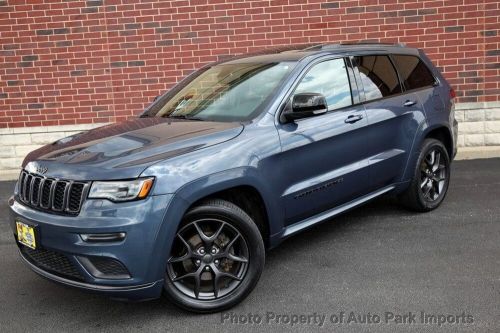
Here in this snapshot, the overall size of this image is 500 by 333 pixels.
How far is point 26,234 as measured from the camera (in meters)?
3.34

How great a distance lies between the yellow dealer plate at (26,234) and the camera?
3.26 meters

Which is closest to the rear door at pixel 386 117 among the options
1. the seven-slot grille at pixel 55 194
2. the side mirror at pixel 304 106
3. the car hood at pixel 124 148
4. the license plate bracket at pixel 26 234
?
the side mirror at pixel 304 106

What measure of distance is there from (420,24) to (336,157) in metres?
4.76

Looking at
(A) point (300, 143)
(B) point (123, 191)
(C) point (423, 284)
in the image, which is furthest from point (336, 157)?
(B) point (123, 191)

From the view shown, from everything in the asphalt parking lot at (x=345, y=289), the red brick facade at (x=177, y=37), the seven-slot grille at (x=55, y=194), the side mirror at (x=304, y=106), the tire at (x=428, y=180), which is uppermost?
the red brick facade at (x=177, y=37)

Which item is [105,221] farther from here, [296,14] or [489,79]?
[489,79]

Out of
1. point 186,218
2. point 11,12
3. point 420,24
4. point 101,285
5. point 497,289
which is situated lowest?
point 497,289

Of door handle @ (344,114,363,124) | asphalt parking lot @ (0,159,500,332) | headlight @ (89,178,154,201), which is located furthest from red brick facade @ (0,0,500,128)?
headlight @ (89,178,154,201)

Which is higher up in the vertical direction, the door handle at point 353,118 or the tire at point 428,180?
the door handle at point 353,118

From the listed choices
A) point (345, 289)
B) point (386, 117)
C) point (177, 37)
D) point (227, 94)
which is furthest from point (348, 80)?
point (177, 37)

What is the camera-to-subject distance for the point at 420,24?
7.96 metres

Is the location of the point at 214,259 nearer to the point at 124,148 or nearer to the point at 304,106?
the point at 124,148

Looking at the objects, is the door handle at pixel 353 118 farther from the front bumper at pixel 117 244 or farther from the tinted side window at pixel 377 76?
the front bumper at pixel 117 244

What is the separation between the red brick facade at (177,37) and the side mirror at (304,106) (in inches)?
172
